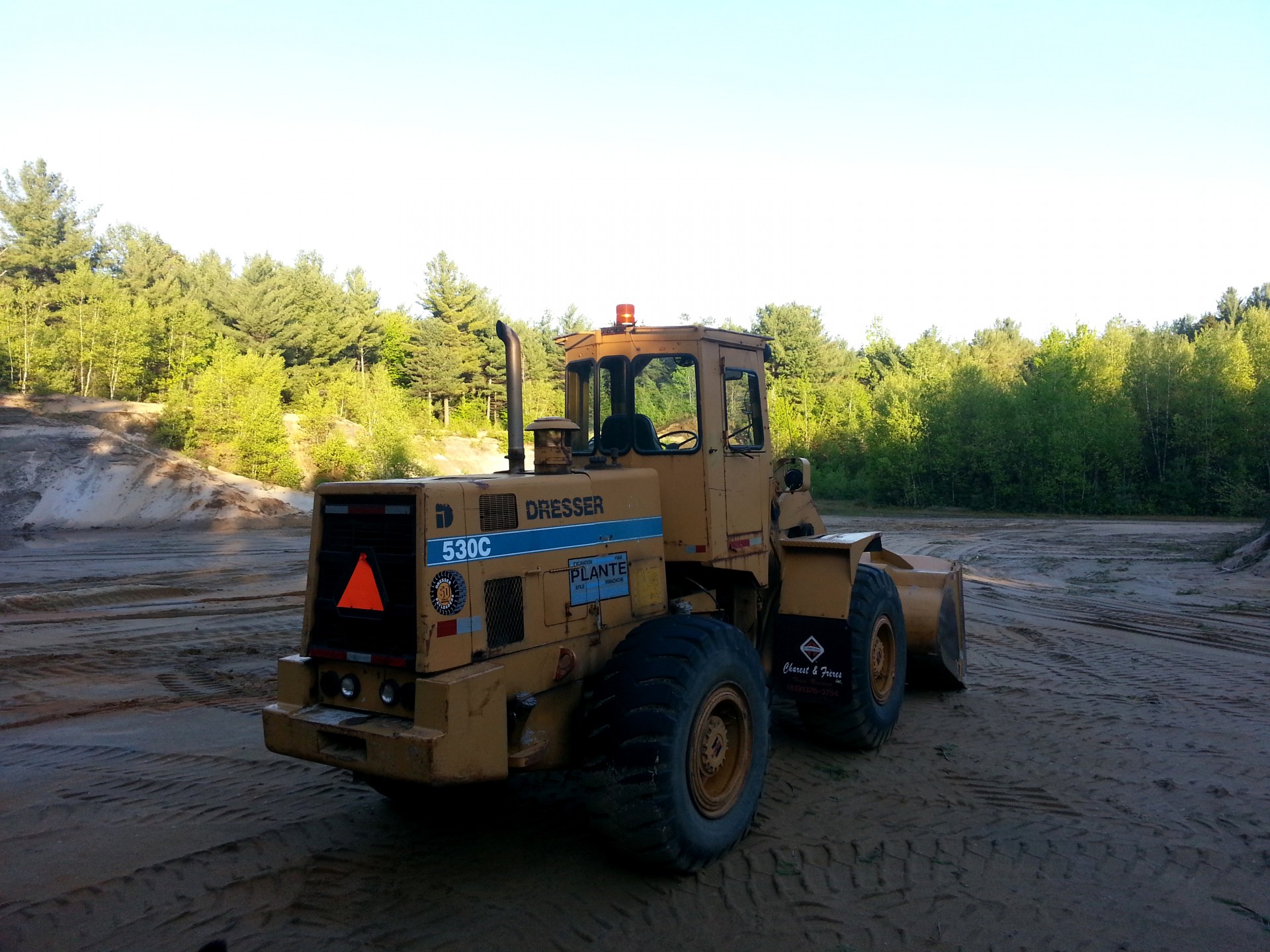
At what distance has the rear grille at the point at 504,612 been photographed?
14.2ft

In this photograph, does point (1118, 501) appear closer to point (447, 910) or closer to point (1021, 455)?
point (1021, 455)

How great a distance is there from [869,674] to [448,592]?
11.4 feet

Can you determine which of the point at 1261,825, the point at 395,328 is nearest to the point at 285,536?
the point at 1261,825

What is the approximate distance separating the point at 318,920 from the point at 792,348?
43.9 metres

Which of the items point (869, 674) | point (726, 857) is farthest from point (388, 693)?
point (869, 674)

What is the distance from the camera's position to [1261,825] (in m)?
5.22

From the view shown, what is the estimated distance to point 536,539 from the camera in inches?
181

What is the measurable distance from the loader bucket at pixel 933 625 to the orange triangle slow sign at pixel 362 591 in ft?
16.4

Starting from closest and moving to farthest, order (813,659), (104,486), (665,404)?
(665,404)
(813,659)
(104,486)

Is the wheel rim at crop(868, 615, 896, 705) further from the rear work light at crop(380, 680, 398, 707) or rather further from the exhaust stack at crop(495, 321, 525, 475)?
the rear work light at crop(380, 680, 398, 707)

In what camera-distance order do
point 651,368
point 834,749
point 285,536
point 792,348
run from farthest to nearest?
point 792,348 → point 285,536 → point 834,749 → point 651,368

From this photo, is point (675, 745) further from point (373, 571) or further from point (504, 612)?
point (373, 571)

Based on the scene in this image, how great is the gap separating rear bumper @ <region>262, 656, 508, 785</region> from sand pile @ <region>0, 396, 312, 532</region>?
22.7 metres

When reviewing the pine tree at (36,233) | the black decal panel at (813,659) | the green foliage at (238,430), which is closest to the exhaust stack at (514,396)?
the black decal panel at (813,659)
